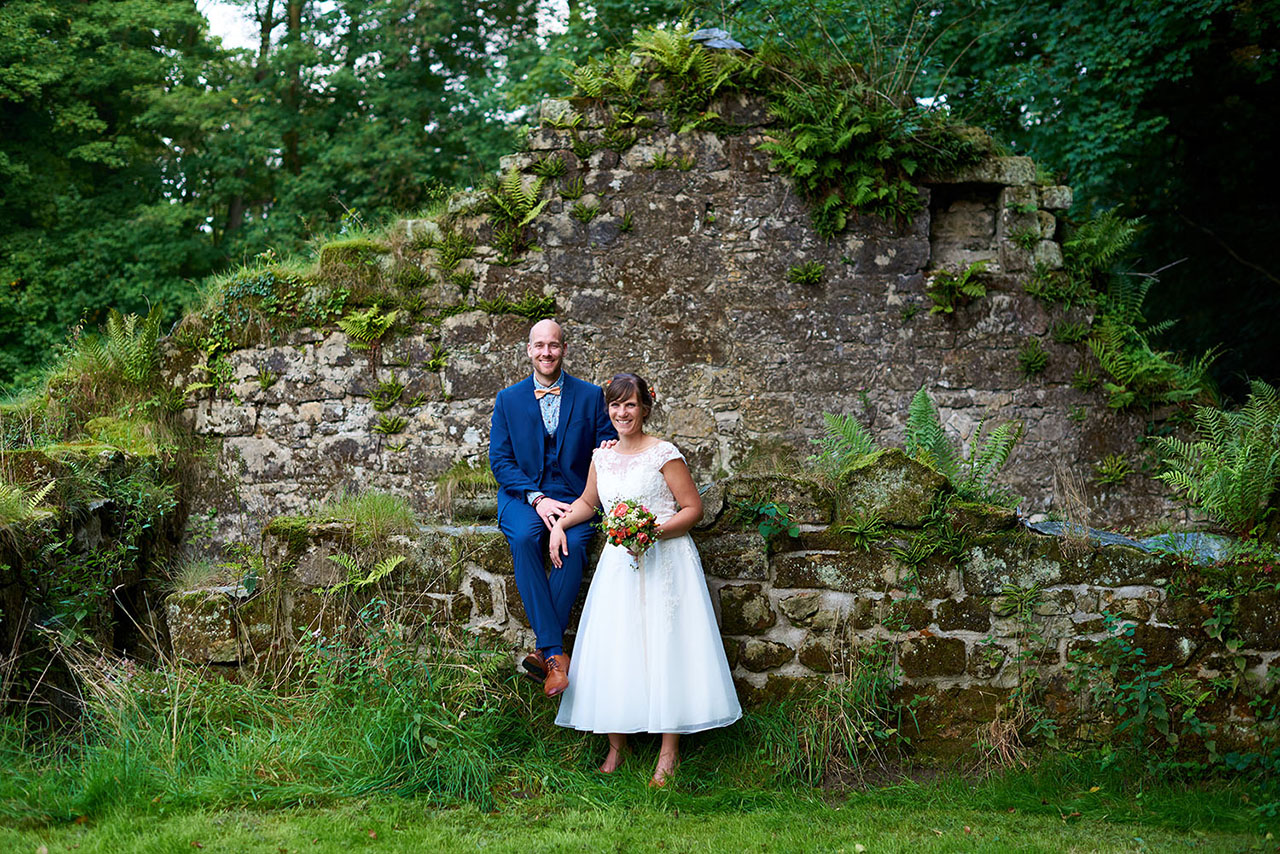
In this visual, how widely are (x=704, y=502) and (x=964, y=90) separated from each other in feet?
27.1

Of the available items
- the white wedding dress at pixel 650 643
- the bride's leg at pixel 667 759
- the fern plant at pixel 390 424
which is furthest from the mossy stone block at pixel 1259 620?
the fern plant at pixel 390 424

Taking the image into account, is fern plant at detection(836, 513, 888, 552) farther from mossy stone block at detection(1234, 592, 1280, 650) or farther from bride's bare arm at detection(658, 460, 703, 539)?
mossy stone block at detection(1234, 592, 1280, 650)

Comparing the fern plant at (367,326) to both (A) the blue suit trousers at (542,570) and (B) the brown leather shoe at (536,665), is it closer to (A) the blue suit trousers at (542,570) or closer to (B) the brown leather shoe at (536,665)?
(A) the blue suit trousers at (542,570)

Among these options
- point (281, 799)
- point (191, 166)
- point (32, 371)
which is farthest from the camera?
point (191, 166)

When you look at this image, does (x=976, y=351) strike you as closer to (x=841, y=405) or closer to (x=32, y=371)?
(x=841, y=405)

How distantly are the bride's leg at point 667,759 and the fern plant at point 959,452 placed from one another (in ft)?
6.17

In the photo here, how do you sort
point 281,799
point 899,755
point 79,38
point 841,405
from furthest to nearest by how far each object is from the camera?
point 79,38 → point 841,405 → point 899,755 → point 281,799

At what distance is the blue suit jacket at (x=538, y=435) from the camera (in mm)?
5125

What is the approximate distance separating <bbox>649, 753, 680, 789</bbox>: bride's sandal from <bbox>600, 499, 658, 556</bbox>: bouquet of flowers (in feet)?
3.33

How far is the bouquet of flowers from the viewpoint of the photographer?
4.26 metres

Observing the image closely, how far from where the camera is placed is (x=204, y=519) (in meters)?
7.84

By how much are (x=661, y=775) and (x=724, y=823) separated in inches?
16.5

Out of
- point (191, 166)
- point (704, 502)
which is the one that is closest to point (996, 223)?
point (704, 502)

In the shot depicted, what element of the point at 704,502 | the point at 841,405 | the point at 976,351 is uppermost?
the point at 976,351
